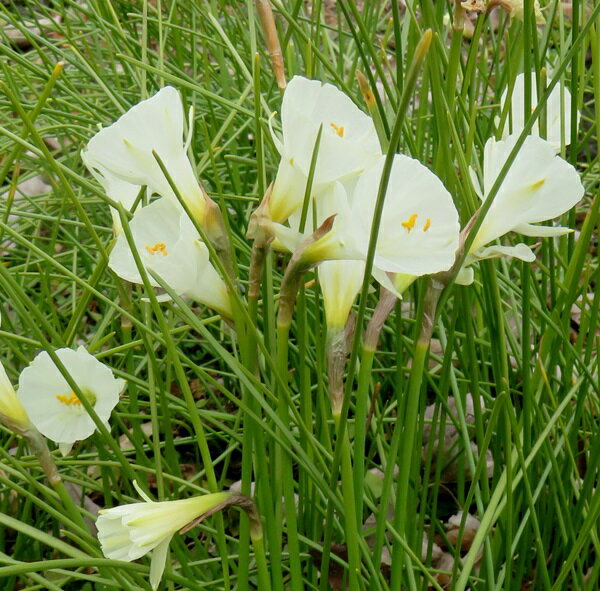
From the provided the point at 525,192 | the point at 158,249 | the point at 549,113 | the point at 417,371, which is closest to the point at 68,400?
the point at 158,249

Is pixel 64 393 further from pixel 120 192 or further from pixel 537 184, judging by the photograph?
pixel 537 184

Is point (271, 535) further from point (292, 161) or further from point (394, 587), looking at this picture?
point (292, 161)

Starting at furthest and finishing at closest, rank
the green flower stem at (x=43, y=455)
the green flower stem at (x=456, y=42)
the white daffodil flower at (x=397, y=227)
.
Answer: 1. the green flower stem at (x=456, y=42)
2. the green flower stem at (x=43, y=455)
3. the white daffodil flower at (x=397, y=227)

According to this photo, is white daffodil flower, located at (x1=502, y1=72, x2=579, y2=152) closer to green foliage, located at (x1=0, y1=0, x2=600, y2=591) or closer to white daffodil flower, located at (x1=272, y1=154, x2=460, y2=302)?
green foliage, located at (x1=0, y1=0, x2=600, y2=591)

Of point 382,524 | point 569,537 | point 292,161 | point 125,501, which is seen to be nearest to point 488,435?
point 382,524

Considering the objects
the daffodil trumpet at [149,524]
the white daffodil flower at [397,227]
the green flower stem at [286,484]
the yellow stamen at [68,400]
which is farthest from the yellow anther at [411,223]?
the yellow stamen at [68,400]

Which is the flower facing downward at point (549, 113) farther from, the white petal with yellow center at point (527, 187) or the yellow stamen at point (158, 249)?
the yellow stamen at point (158, 249)
